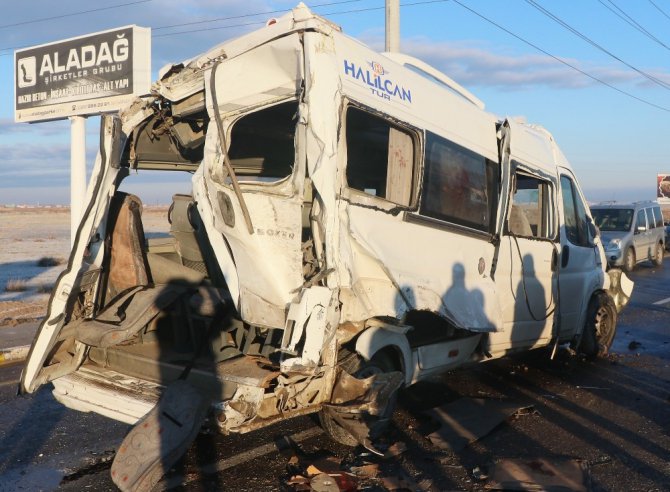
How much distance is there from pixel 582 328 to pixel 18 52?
446 inches

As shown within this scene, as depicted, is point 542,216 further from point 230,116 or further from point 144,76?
point 144,76

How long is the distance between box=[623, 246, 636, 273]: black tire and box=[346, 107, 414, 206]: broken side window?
16574 millimetres

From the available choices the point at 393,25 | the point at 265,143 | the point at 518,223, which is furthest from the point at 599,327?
the point at 393,25

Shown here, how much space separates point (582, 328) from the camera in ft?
29.5

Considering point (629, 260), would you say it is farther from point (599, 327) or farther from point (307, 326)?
point (307, 326)

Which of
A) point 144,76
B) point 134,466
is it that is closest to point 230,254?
point 134,466

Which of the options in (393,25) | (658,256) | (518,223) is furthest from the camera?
(658,256)

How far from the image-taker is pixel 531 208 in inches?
322

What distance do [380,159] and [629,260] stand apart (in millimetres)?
17064

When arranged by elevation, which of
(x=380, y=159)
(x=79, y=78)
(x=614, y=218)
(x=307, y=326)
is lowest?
(x=307, y=326)

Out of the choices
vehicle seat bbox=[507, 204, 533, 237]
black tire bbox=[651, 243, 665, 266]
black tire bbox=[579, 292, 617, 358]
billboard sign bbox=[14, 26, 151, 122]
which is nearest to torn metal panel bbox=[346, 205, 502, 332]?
vehicle seat bbox=[507, 204, 533, 237]

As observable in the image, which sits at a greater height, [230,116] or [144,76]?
[144,76]

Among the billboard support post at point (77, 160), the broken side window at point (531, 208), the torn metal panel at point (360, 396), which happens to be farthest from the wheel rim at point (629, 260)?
the torn metal panel at point (360, 396)

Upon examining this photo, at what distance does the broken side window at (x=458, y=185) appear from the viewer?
19.6ft
